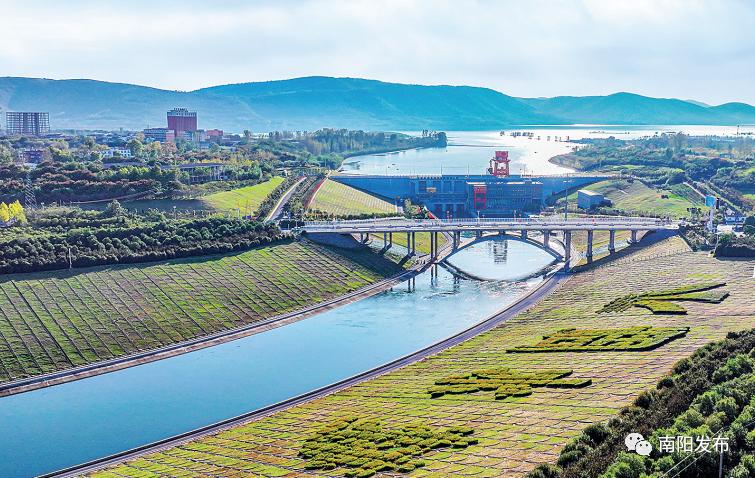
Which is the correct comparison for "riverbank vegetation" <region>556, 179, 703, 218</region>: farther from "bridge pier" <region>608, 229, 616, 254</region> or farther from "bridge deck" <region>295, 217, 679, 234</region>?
"bridge pier" <region>608, 229, 616, 254</region>

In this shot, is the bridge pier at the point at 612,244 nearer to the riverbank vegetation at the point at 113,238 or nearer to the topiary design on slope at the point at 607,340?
the riverbank vegetation at the point at 113,238

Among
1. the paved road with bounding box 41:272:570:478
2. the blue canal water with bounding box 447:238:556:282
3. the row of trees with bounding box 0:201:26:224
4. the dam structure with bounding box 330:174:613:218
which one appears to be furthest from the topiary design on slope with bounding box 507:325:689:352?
the dam structure with bounding box 330:174:613:218

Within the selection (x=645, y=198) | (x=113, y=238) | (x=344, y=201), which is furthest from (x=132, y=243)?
(x=645, y=198)

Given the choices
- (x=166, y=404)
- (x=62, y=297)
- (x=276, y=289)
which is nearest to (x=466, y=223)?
(x=276, y=289)

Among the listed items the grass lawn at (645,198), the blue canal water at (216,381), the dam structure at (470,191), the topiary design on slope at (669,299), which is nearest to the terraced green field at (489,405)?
the topiary design on slope at (669,299)

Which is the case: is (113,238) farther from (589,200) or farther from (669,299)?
(589,200)

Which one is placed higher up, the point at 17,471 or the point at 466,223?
the point at 466,223

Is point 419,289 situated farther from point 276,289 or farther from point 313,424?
point 313,424
